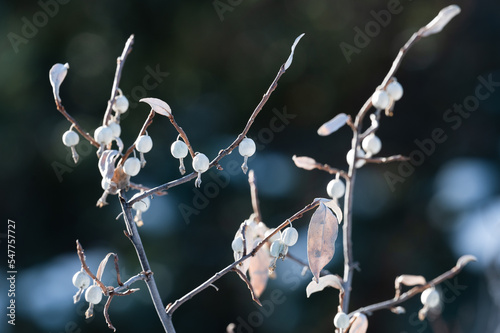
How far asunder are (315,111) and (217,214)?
42 centimetres

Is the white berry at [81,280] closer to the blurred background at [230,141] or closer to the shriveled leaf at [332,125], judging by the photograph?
the shriveled leaf at [332,125]

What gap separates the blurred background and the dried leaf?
1035mm

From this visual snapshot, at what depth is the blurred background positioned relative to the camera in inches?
54.6

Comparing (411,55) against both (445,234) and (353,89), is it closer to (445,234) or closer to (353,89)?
(353,89)

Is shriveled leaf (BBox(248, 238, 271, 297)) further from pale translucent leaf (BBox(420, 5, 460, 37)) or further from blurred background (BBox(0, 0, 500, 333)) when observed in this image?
blurred background (BBox(0, 0, 500, 333))

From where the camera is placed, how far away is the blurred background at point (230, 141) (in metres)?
1.39

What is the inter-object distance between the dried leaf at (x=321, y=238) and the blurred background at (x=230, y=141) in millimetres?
1035

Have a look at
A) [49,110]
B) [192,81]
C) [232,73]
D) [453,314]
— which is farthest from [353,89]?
[49,110]

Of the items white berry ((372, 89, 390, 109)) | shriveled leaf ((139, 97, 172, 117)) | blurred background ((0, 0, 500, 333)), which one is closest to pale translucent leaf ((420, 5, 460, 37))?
white berry ((372, 89, 390, 109))

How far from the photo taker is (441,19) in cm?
33

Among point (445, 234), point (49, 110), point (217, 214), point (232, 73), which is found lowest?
point (445, 234)

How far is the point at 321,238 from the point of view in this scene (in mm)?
293

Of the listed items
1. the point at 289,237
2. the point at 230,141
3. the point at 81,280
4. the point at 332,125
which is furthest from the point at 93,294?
the point at 230,141

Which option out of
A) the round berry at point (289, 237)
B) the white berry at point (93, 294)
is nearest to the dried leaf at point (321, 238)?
the round berry at point (289, 237)
